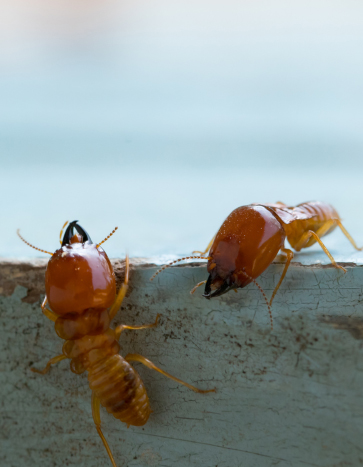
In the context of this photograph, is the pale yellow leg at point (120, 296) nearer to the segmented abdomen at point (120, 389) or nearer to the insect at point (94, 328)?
the insect at point (94, 328)

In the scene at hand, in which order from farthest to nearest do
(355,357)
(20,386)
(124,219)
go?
(124,219) < (20,386) < (355,357)

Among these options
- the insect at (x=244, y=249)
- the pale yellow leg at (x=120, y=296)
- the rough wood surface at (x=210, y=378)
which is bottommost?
the rough wood surface at (x=210, y=378)

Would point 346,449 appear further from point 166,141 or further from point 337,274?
point 166,141

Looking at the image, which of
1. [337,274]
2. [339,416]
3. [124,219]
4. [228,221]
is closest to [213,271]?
[228,221]

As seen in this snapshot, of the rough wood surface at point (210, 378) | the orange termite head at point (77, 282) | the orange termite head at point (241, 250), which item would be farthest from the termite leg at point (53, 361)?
the orange termite head at point (241, 250)

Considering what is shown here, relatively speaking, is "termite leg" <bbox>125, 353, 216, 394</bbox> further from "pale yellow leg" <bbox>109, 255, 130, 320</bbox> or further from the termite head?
the termite head

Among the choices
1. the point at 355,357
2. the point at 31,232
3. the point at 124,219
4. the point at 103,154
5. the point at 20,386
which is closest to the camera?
the point at 355,357
